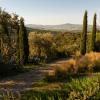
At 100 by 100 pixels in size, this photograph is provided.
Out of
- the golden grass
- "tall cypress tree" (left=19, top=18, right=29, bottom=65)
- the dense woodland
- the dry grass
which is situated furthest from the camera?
"tall cypress tree" (left=19, top=18, right=29, bottom=65)

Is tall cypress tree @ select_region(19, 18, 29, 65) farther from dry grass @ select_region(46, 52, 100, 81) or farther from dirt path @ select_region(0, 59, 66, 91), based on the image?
dirt path @ select_region(0, 59, 66, 91)

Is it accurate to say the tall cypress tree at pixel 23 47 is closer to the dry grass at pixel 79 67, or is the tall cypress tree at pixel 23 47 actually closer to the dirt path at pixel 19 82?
the dry grass at pixel 79 67

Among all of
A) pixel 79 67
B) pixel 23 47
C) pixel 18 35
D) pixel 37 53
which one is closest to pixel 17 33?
pixel 18 35

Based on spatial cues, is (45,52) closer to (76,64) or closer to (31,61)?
(31,61)

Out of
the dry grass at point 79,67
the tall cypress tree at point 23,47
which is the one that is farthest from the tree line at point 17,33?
the dry grass at point 79,67

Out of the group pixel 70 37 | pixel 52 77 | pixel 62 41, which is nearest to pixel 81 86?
pixel 52 77

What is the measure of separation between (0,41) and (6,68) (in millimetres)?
14378

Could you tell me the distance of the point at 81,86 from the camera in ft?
35.7

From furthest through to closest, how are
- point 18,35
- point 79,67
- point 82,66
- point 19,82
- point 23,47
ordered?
1. point 18,35
2. point 23,47
3. point 82,66
4. point 79,67
5. point 19,82

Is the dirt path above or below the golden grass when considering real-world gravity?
below

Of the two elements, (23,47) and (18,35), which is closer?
(23,47)

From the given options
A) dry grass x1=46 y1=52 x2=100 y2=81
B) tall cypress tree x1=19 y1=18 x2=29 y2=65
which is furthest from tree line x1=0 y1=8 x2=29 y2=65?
dry grass x1=46 y1=52 x2=100 y2=81

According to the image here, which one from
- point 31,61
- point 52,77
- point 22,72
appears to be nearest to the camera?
point 52,77

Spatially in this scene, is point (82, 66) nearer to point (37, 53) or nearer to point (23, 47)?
point (23, 47)
